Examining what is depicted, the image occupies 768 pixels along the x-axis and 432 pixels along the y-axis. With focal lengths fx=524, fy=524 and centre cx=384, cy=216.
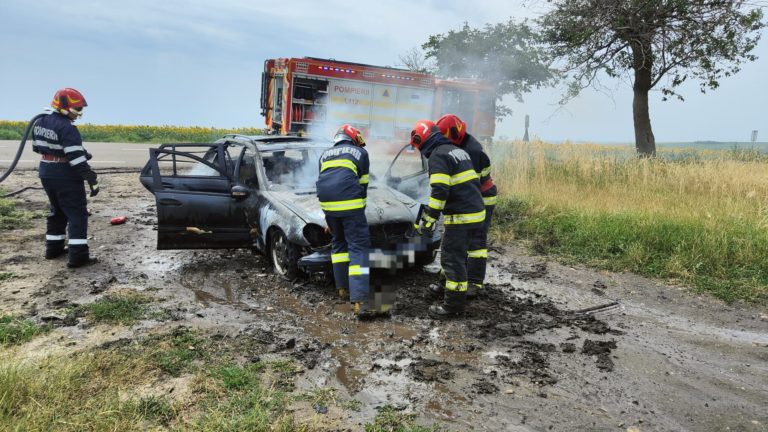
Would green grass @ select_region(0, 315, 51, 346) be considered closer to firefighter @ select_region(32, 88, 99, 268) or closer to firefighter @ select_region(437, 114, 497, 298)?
firefighter @ select_region(32, 88, 99, 268)

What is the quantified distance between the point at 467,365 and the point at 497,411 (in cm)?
62

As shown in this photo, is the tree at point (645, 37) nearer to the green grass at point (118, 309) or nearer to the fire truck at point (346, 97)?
the fire truck at point (346, 97)

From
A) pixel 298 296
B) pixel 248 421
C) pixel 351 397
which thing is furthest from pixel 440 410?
pixel 298 296

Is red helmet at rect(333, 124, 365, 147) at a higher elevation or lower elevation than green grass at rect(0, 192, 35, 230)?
higher

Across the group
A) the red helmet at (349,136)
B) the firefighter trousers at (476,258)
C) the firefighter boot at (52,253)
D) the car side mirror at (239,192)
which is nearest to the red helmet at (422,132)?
the red helmet at (349,136)

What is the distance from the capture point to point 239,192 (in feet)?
18.9

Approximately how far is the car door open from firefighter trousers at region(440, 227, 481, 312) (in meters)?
2.37

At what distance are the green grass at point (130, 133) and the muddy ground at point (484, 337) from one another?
668 inches

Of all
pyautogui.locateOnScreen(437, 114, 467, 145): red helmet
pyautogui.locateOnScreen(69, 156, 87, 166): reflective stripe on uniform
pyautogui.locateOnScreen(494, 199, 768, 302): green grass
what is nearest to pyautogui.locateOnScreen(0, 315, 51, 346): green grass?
pyautogui.locateOnScreen(69, 156, 87, 166): reflective stripe on uniform

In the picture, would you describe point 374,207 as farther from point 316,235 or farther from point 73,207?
point 73,207

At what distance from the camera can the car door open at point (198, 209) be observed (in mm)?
5520

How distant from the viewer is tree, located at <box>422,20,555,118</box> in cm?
2381

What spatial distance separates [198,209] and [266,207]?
75cm

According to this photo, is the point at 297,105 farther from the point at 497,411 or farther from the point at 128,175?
the point at 497,411
